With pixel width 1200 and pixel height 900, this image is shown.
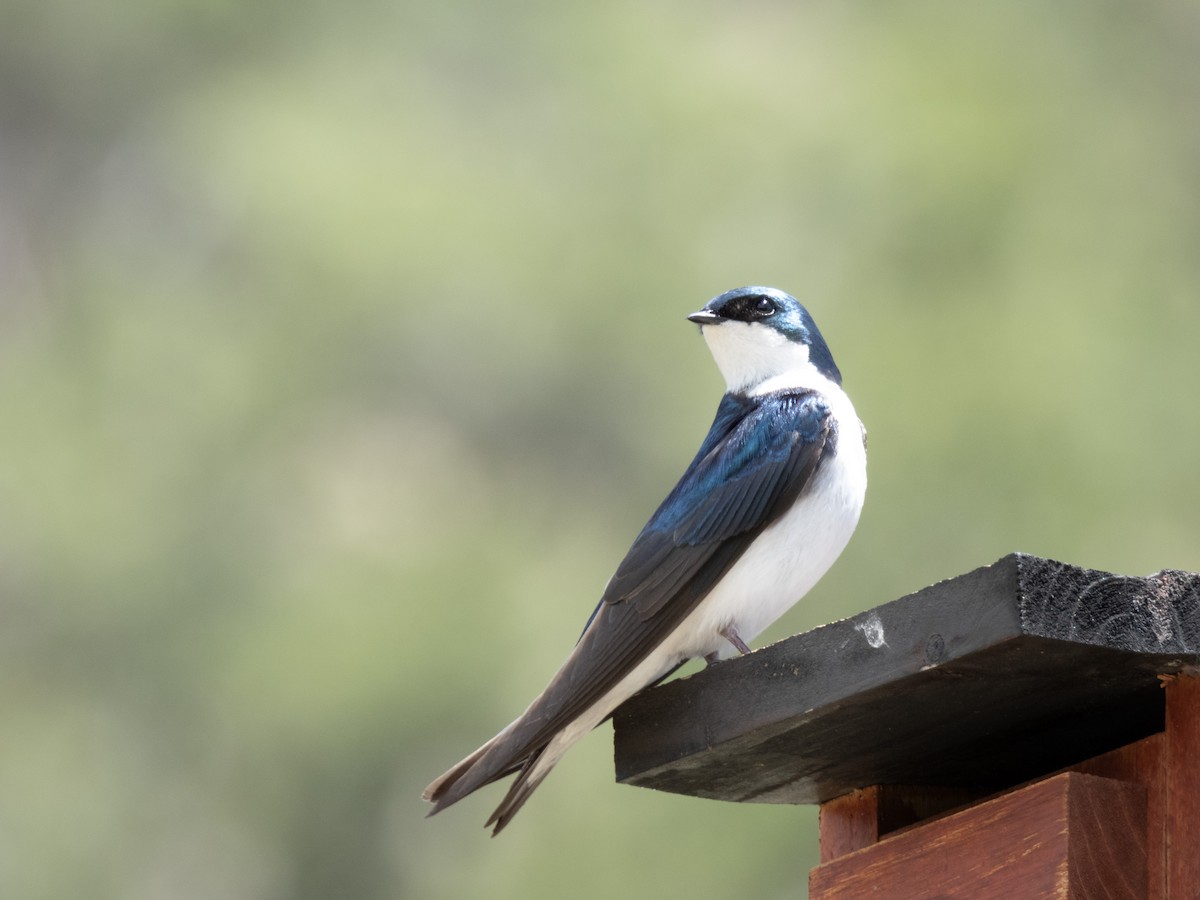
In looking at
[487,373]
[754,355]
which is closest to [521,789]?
[754,355]

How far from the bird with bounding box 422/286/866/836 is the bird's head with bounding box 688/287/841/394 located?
36cm

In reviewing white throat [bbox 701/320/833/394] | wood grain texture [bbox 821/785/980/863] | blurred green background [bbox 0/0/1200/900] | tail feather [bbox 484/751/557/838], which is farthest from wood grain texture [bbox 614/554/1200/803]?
blurred green background [bbox 0/0/1200/900]

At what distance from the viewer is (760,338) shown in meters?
3.11

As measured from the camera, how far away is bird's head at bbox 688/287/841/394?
3.09 m

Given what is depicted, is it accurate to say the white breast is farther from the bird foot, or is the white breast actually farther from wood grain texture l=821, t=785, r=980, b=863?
wood grain texture l=821, t=785, r=980, b=863

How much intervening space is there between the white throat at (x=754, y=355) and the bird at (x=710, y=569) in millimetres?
347

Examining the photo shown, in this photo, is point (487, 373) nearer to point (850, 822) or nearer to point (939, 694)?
point (850, 822)

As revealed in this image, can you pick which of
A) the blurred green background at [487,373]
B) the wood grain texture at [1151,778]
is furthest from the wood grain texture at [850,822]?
the blurred green background at [487,373]

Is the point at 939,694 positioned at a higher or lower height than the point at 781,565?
lower

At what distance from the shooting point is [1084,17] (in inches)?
320

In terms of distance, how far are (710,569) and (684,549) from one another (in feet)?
0.13

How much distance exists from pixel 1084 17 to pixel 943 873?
257 inches

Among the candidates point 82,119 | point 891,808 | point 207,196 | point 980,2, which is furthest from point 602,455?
point 891,808

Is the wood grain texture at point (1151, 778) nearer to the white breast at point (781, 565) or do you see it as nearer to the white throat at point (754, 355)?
the white breast at point (781, 565)
